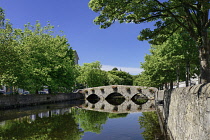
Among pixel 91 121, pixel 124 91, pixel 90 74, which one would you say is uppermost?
pixel 90 74

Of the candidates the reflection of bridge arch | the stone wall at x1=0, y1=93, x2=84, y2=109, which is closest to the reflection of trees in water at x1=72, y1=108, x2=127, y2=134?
the reflection of bridge arch

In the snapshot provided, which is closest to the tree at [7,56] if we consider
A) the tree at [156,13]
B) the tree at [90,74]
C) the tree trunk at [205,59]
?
the tree at [156,13]

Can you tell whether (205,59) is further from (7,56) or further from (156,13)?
(7,56)

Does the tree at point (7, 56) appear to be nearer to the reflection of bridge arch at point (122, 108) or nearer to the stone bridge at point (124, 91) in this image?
the reflection of bridge arch at point (122, 108)

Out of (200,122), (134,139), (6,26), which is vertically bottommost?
(134,139)

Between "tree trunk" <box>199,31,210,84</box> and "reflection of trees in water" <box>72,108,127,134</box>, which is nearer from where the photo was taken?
"tree trunk" <box>199,31,210,84</box>

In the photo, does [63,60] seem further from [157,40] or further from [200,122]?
[200,122]

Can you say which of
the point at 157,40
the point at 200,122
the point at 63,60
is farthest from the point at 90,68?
the point at 200,122

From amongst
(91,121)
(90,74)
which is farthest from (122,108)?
(90,74)

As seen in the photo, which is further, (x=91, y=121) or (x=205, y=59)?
(x=91, y=121)

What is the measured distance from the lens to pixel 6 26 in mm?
23859

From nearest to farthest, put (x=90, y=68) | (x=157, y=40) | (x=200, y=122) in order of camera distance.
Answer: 1. (x=200, y=122)
2. (x=157, y=40)
3. (x=90, y=68)

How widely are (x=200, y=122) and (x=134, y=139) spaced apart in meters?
7.68

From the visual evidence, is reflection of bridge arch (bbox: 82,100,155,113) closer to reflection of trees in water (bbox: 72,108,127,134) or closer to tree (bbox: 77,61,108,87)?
reflection of trees in water (bbox: 72,108,127,134)
